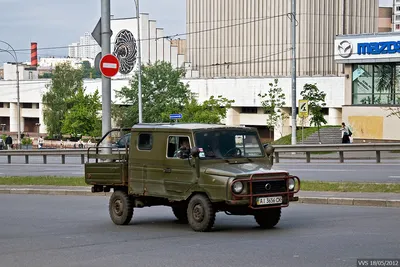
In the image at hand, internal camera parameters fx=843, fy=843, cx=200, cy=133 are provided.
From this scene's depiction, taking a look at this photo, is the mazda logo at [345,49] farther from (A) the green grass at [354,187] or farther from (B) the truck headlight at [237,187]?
(B) the truck headlight at [237,187]

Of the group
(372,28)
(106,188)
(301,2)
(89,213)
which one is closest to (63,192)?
(89,213)

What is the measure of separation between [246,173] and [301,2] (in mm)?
75675

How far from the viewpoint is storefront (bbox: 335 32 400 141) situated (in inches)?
2083

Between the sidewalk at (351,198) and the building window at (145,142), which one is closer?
the building window at (145,142)

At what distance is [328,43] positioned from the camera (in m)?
90.3

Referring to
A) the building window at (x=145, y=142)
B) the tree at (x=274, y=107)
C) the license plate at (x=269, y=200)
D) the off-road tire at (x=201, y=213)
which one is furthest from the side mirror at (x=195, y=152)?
the tree at (x=274, y=107)

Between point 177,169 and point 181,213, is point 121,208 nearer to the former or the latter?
point 181,213

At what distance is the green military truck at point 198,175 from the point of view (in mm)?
13500

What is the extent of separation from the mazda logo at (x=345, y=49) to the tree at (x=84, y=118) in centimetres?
2956

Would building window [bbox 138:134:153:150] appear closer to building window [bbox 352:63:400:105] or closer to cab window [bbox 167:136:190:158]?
cab window [bbox 167:136:190:158]

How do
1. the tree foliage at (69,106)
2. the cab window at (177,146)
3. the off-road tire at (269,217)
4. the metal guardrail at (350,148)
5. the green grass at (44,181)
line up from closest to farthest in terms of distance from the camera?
1. the off-road tire at (269,217)
2. the cab window at (177,146)
3. the green grass at (44,181)
4. the metal guardrail at (350,148)
5. the tree foliage at (69,106)

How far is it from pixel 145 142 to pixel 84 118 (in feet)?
214

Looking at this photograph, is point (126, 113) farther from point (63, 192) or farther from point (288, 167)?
point (63, 192)

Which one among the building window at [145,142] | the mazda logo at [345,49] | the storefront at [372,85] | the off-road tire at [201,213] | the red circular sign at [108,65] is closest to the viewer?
the off-road tire at [201,213]
